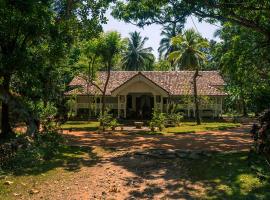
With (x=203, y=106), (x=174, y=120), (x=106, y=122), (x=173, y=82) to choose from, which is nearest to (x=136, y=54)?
(x=173, y=82)

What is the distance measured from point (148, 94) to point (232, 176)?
29.7 meters

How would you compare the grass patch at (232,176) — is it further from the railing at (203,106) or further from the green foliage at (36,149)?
the railing at (203,106)

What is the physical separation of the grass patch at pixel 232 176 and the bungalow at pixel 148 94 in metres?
23.4

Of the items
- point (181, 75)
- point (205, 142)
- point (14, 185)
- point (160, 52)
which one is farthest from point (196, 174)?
point (160, 52)

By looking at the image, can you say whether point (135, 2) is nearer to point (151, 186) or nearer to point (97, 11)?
point (97, 11)

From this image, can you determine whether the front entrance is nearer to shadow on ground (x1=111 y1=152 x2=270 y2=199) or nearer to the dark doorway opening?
the dark doorway opening

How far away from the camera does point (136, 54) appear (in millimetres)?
63094

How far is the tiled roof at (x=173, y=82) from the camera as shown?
133 ft

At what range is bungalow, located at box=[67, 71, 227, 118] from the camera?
38062mm

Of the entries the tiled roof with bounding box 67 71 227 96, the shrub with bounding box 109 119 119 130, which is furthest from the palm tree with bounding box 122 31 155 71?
the shrub with bounding box 109 119 119 130

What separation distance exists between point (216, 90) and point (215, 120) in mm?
3537

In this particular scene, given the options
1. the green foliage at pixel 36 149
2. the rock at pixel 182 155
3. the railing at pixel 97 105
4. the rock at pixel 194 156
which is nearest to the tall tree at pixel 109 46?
the railing at pixel 97 105

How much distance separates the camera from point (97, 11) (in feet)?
63.6

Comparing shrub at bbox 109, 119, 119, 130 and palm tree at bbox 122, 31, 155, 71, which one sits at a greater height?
palm tree at bbox 122, 31, 155, 71
